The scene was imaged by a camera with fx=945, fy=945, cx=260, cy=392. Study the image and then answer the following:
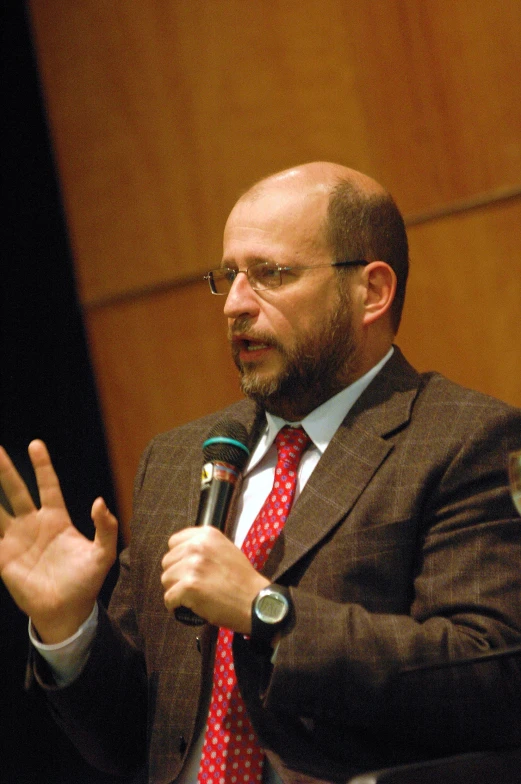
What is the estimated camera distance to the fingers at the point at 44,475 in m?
1.52

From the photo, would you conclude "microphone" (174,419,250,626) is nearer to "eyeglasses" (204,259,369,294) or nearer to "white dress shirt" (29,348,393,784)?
"white dress shirt" (29,348,393,784)

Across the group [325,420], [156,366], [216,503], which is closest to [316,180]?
[325,420]

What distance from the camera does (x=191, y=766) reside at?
1547 millimetres

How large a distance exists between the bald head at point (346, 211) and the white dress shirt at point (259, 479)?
0.63 ft

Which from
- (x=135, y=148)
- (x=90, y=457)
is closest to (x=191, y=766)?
(x=90, y=457)

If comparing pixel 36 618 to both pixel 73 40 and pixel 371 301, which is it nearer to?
pixel 371 301

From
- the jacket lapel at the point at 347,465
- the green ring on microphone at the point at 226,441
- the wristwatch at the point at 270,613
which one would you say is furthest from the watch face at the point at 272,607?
the green ring on microphone at the point at 226,441

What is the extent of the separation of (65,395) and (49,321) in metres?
0.21

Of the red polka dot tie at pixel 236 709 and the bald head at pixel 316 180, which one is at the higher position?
the bald head at pixel 316 180

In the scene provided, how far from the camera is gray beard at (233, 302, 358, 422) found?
1689 mm

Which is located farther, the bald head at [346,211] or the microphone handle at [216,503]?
the bald head at [346,211]

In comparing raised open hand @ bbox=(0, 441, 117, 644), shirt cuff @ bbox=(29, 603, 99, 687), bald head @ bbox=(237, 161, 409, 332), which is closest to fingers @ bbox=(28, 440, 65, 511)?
raised open hand @ bbox=(0, 441, 117, 644)

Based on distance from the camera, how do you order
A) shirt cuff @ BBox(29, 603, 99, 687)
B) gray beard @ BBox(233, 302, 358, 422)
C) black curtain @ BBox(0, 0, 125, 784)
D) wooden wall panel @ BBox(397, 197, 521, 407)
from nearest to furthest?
shirt cuff @ BBox(29, 603, 99, 687) → gray beard @ BBox(233, 302, 358, 422) → wooden wall panel @ BBox(397, 197, 521, 407) → black curtain @ BBox(0, 0, 125, 784)

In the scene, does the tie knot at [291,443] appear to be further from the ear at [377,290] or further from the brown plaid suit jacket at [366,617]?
the ear at [377,290]
